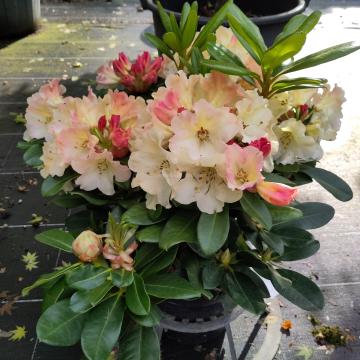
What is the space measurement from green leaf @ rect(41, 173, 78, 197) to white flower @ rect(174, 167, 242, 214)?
0.32 m

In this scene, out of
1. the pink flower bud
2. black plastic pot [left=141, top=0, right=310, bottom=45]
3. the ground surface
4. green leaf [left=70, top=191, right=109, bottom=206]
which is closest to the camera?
the pink flower bud

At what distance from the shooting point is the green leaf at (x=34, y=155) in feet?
3.91

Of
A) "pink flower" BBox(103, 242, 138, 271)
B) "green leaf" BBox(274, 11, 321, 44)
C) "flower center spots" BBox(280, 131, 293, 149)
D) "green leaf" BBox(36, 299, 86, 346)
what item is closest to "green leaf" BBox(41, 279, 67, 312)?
"green leaf" BBox(36, 299, 86, 346)

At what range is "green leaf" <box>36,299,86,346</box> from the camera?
3.14 ft

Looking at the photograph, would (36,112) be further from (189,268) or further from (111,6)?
(111,6)

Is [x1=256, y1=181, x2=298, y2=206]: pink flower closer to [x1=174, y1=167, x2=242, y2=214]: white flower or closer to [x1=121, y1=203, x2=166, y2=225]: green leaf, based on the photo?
[x1=174, y1=167, x2=242, y2=214]: white flower

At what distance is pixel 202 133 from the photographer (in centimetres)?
89

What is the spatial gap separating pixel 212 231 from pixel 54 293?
0.39 meters

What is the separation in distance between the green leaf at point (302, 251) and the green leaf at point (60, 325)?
0.54 meters

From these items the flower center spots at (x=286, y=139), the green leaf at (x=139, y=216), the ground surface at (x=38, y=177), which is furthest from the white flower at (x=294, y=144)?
the ground surface at (x=38, y=177)

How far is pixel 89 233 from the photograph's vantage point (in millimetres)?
974

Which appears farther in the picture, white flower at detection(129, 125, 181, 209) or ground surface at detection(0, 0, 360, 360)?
ground surface at detection(0, 0, 360, 360)

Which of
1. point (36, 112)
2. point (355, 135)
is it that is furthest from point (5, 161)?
point (355, 135)

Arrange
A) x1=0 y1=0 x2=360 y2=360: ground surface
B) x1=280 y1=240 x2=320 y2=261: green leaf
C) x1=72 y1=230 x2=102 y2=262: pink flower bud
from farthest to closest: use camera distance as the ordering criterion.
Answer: x1=0 y1=0 x2=360 y2=360: ground surface
x1=280 y1=240 x2=320 y2=261: green leaf
x1=72 y1=230 x2=102 y2=262: pink flower bud
